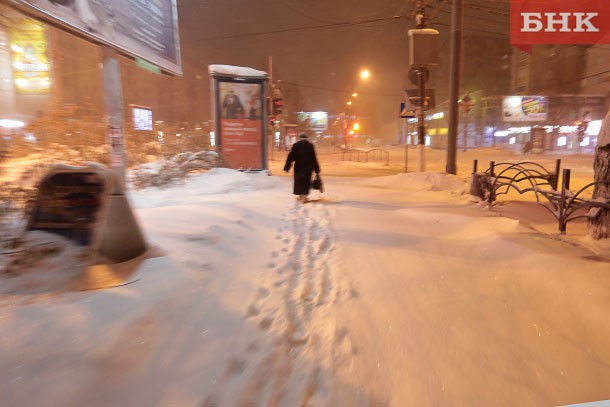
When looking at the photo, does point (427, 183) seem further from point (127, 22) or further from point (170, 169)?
point (127, 22)

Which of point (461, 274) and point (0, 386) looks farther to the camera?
point (461, 274)

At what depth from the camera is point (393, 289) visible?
12.8 feet

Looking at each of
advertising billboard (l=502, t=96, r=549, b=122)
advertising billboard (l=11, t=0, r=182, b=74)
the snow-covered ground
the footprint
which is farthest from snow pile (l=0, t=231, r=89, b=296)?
advertising billboard (l=502, t=96, r=549, b=122)

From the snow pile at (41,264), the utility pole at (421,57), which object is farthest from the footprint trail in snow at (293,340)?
the utility pole at (421,57)

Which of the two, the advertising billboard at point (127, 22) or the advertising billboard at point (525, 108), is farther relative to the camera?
the advertising billboard at point (525, 108)

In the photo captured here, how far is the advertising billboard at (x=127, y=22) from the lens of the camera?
480 cm

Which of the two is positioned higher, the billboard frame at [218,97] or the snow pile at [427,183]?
the billboard frame at [218,97]

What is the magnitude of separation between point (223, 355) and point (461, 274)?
278 centimetres

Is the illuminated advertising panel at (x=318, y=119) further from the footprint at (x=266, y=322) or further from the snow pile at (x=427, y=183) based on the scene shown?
the footprint at (x=266, y=322)

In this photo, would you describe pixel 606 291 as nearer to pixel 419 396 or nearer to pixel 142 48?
pixel 419 396

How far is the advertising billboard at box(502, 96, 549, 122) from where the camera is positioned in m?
43.0

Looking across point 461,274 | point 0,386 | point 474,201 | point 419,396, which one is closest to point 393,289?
point 461,274

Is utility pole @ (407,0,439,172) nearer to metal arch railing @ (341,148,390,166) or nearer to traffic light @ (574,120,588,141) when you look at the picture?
metal arch railing @ (341,148,390,166)

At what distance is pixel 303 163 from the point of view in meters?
8.71
